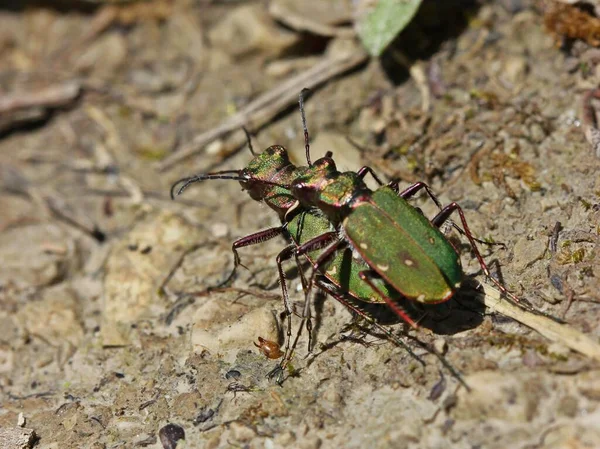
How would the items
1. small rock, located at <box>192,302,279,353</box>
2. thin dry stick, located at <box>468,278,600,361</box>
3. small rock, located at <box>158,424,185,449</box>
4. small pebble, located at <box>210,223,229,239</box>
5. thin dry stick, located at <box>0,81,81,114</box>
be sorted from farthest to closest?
thin dry stick, located at <box>0,81,81,114</box>, small pebble, located at <box>210,223,229,239</box>, small rock, located at <box>192,302,279,353</box>, small rock, located at <box>158,424,185,449</box>, thin dry stick, located at <box>468,278,600,361</box>

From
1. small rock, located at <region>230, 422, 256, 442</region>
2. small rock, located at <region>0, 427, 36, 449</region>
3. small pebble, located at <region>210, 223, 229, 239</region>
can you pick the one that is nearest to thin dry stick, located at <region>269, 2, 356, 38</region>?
small pebble, located at <region>210, 223, 229, 239</region>

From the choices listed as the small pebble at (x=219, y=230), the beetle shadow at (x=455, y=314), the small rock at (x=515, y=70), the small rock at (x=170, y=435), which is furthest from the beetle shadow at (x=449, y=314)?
the small rock at (x=515, y=70)

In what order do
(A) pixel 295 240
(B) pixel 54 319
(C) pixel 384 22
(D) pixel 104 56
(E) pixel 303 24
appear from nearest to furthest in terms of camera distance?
1. (A) pixel 295 240
2. (B) pixel 54 319
3. (C) pixel 384 22
4. (E) pixel 303 24
5. (D) pixel 104 56

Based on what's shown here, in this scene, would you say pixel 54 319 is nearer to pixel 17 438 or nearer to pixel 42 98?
pixel 17 438

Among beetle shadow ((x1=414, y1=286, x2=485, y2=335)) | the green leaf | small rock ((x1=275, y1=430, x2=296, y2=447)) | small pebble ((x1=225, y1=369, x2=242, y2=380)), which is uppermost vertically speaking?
the green leaf

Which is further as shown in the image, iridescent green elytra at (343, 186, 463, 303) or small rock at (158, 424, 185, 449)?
small rock at (158, 424, 185, 449)

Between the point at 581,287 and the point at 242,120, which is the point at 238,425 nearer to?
the point at 581,287

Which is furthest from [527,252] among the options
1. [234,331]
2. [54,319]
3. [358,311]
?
[54,319]

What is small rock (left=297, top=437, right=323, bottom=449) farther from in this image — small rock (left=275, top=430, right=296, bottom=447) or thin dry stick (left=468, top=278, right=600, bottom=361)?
thin dry stick (left=468, top=278, right=600, bottom=361)
